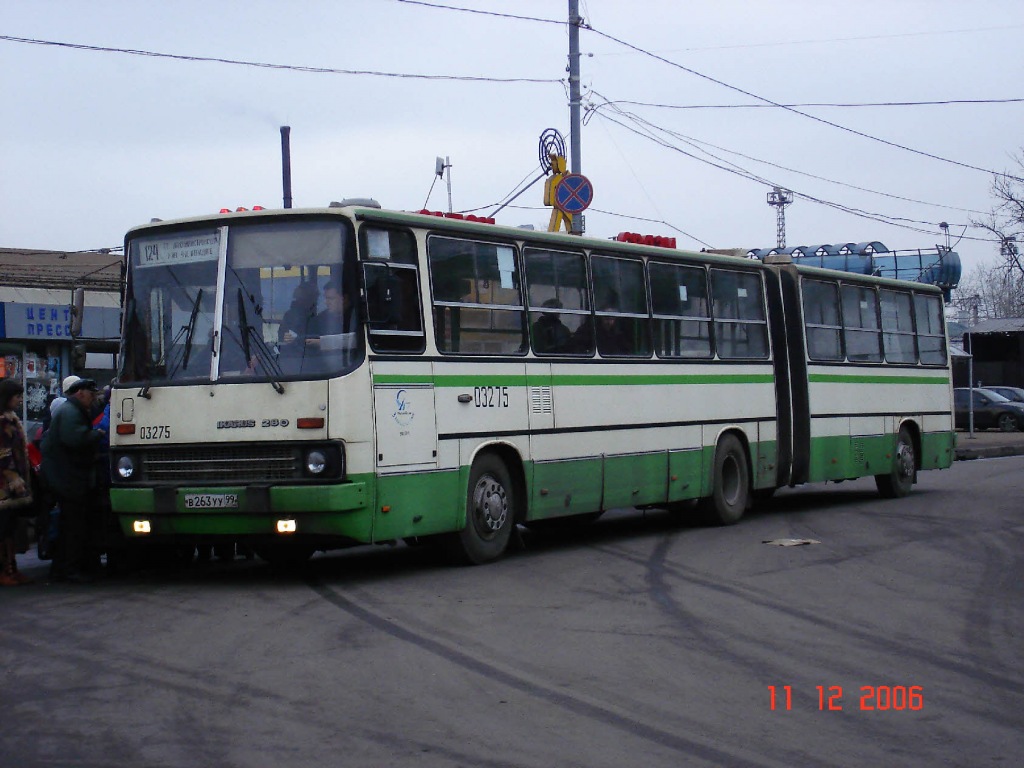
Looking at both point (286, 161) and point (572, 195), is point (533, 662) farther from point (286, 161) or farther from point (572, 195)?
point (286, 161)

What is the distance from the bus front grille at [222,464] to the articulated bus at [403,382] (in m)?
0.02

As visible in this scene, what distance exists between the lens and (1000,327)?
61.2m

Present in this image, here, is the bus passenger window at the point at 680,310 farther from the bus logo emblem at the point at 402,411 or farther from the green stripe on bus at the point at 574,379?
the bus logo emblem at the point at 402,411

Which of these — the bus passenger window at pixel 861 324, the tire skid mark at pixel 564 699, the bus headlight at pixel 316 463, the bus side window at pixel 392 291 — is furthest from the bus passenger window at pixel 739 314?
the tire skid mark at pixel 564 699

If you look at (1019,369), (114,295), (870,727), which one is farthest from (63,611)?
(1019,369)

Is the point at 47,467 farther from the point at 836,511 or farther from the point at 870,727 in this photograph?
the point at 836,511

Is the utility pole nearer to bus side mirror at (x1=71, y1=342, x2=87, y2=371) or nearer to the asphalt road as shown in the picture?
the asphalt road

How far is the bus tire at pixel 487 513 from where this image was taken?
1270 centimetres

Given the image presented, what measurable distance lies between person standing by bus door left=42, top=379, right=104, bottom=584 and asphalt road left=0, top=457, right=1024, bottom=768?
45cm

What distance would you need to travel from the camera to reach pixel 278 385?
36.7 ft

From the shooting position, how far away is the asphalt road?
6426 mm

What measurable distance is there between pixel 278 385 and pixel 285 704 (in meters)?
4.33

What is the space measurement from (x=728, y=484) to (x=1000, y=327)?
47.5 m
